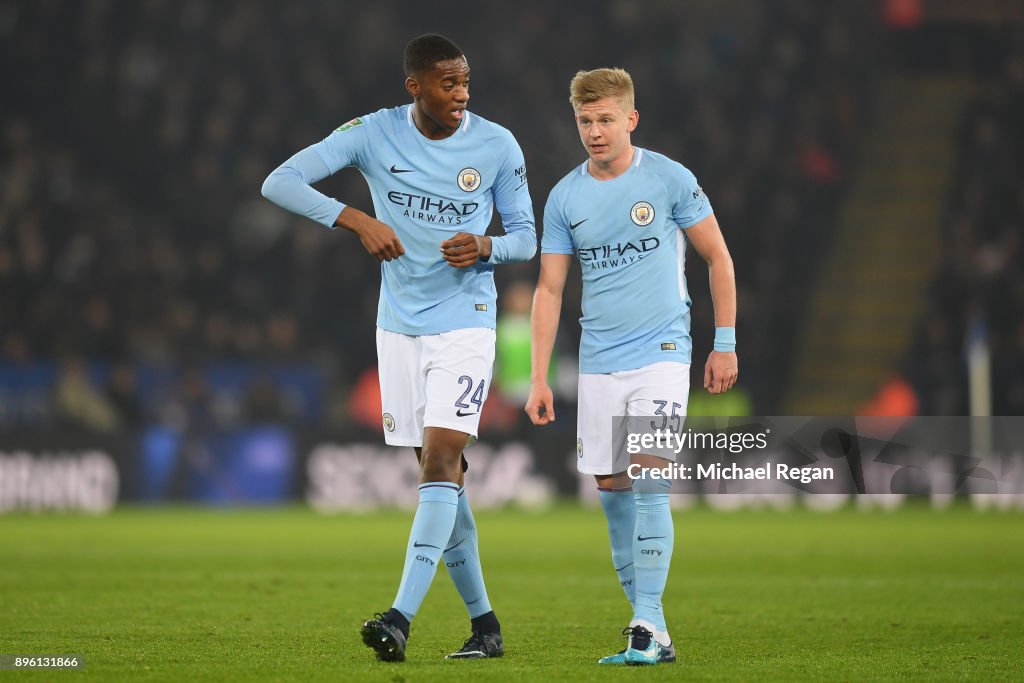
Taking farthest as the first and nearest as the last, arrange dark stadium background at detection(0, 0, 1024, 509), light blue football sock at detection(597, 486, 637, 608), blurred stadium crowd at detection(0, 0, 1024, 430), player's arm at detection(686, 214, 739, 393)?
blurred stadium crowd at detection(0, 0, 1024, 430)
dark stadium background at detection(0, 0, 1024, 509)
light blue football sock at detection(597, 486, 637, 608)
player's arm at detection(686, 214, 739, 393)

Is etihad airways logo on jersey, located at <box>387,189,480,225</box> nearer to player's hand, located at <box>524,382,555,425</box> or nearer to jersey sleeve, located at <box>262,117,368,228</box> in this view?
jersey sleeve, located at <box>262,117,368,228</box>

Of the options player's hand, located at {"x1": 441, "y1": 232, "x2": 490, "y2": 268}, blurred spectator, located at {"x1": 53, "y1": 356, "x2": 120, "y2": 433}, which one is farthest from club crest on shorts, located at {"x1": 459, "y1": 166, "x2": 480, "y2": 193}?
blurred spectator, located at {"x1": 53, "y1": 356, "x2": 120, "y2": 433}

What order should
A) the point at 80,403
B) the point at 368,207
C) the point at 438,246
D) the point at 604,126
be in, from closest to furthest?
the point at 604,126 < the point at 438,246 < the point at 80,403 < the point at 368,207

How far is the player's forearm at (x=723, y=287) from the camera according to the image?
6.05 metres

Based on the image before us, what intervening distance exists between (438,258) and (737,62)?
18016mm

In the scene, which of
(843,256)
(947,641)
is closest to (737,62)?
(843,256)

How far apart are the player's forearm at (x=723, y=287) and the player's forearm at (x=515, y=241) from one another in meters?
0.71

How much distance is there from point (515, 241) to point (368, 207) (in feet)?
48.3

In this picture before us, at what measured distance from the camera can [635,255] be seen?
20.0 feet

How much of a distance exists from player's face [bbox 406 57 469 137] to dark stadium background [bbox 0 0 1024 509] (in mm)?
11031

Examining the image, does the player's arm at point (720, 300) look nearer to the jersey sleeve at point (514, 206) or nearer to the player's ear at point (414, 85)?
the jersey sleeve at point (514, 206)

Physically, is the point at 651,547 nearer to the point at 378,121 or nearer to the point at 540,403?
the point at 540,403

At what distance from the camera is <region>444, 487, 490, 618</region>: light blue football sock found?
242 inches

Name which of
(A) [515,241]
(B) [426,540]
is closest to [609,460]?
(B) [426,540]
